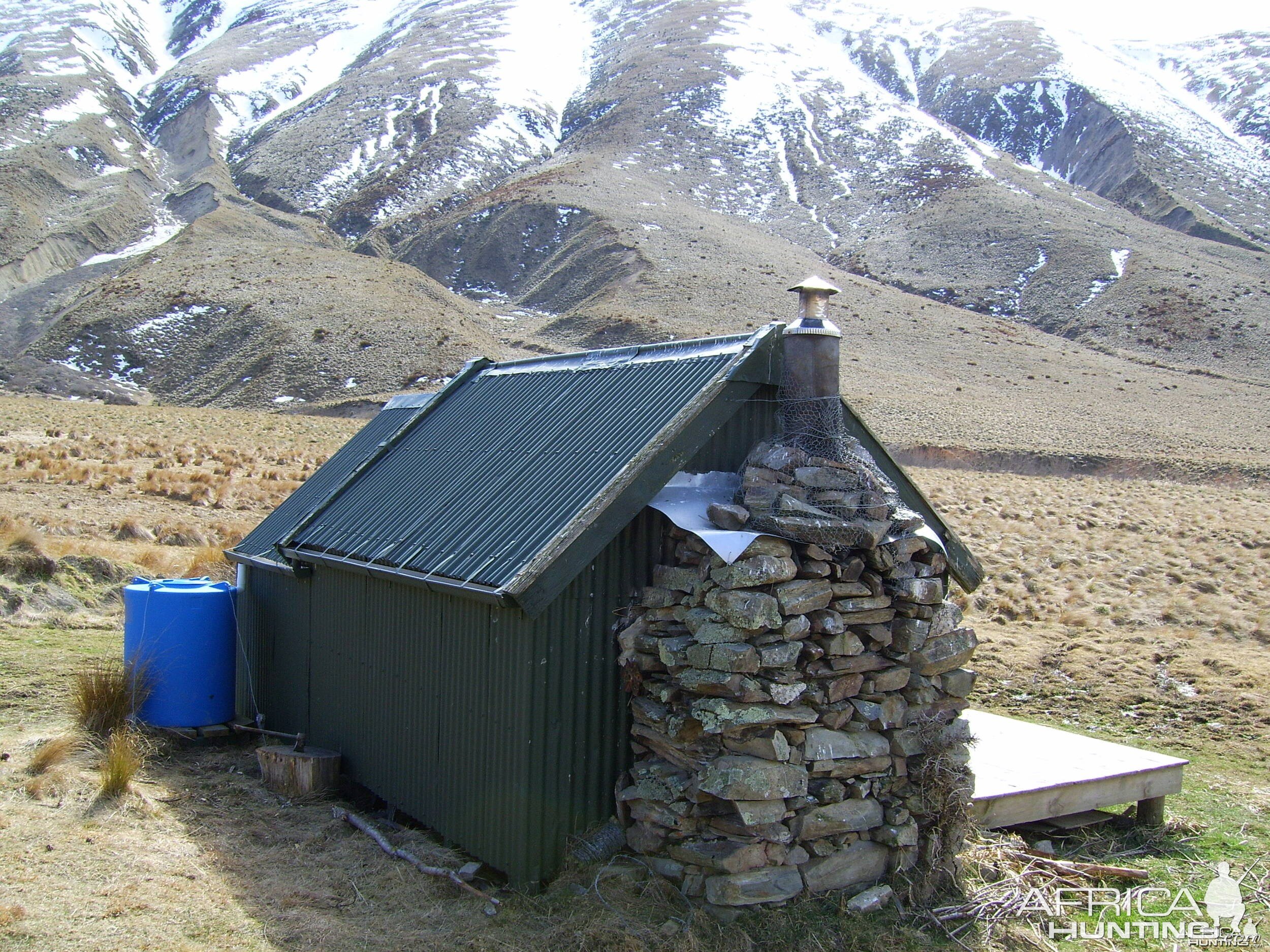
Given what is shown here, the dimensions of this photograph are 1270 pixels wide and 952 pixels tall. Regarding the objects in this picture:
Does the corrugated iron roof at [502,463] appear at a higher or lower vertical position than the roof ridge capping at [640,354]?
lower

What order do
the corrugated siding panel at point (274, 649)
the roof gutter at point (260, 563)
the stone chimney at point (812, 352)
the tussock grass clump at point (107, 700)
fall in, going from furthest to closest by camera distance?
the corrugated siding panel at point (274, 649), the roof gutter at point (260, 563), the tussock grass clump at point (107, 700), the stone chimney at point (812, 352)

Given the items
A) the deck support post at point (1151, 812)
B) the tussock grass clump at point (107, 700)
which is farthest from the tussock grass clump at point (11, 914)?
the deck support post at point (1151, 812)

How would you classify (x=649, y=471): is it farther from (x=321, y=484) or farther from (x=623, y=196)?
(x=623, y=196)

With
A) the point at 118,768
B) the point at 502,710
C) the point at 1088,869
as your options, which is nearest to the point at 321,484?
the point at 118,768

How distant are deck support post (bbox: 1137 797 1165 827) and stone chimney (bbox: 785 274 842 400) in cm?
485

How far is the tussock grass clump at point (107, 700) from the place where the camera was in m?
10.0

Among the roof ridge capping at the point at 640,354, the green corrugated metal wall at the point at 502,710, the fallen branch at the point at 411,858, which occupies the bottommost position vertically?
the fallen branch at the point at 411,858

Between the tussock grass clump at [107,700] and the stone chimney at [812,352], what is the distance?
277 inches

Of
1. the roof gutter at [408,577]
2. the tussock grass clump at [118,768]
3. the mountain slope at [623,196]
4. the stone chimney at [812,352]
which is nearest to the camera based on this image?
the roof gutter at [408,577]

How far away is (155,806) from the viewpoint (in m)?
8.41

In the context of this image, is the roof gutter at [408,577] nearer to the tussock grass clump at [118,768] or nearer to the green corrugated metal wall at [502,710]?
the green corrugated metal wall at [502,710]

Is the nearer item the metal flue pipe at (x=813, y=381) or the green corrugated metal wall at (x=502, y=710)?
the green corrugated metal wall at (x=502, y=710)

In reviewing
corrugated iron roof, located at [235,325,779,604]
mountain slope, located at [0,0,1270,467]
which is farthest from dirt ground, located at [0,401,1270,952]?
mountain slope, located at [0,0,1270,467]

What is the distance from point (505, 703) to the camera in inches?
283
